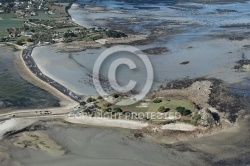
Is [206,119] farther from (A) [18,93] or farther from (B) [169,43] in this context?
(B) [169,43]

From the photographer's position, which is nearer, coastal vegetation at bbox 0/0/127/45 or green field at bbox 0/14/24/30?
coastal vegetation at bbox 0/0/127/45

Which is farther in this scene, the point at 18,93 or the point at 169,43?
the point at 169,43

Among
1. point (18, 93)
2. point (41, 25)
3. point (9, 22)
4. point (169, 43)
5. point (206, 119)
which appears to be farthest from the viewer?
point (9, 22)

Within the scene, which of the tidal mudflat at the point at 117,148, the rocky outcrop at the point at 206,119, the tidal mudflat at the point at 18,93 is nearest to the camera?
the tidal mudflat at the point at 117,148

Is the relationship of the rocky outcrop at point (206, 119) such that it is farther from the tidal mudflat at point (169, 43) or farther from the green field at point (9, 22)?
the green field at point (9, 22)

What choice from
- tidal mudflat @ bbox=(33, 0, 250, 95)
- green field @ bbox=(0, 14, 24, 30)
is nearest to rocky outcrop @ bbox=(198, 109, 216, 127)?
tidal mudflat @ bbox=(33, 0, 250, 95)

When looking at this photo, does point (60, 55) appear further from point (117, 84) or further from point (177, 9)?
point (177, 9)

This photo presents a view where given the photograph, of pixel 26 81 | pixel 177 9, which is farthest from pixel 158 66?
pixel 177 9

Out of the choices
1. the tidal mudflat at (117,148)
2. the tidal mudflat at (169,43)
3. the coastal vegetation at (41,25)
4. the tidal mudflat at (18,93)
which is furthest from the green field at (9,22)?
the tidal mudflat at (117,148)

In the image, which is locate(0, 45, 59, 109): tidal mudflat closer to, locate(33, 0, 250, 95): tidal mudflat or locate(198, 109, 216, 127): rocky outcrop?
locate(33, 0, 250, 95): tidal mudflat

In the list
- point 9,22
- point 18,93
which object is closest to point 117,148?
point 18,93

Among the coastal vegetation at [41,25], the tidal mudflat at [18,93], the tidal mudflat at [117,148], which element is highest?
the coastal vegetation at [41,25]
